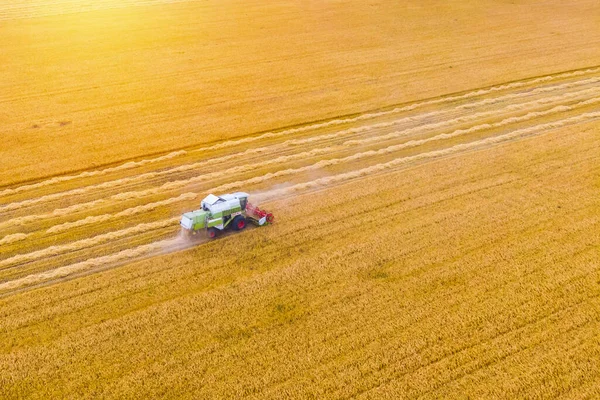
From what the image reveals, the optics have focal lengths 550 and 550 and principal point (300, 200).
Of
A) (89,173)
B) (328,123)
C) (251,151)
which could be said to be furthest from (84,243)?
(328,123)

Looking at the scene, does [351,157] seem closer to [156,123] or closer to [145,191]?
[145,191]

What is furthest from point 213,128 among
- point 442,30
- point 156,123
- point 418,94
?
point 442,30

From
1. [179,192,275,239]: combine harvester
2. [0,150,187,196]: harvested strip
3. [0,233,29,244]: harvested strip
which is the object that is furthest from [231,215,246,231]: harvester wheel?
[0,150,187,196]: harvested strip

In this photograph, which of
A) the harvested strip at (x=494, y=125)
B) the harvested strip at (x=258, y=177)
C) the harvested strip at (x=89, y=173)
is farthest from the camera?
the harvested strip at (x=494, y=125)

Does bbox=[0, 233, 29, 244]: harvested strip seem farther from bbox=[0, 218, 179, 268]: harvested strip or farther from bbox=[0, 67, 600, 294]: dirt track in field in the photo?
bbox=[0, 218, 179, 268]: harvested strip

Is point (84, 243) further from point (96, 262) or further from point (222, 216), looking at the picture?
point (222, 216)

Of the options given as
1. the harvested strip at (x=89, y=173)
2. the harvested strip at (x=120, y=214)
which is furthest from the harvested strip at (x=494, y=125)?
the harvested strip at (x=120, y=214)

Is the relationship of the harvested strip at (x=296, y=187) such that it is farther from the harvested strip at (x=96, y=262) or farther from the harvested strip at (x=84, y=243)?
the harvested strip at (x=84, y=243)

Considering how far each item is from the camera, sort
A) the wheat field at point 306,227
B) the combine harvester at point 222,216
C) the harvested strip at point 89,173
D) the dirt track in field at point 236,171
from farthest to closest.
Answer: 1. the harvested strip at point 89,173
2. the dirt track in field at point 236,171
3. the combine harvester at point 222,216
4. the wheat field at point 306,227
